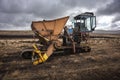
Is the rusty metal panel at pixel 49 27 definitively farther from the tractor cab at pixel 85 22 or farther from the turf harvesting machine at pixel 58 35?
the tractor cab at pixel 85 22

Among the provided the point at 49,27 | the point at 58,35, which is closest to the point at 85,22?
the point at 58,35

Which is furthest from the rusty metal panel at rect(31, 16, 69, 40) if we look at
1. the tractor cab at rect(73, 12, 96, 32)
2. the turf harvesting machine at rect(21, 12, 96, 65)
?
the tractor cab at rect(73, 12, 96, 32)

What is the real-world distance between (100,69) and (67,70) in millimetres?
1910

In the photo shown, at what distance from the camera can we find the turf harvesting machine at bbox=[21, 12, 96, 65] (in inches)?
387

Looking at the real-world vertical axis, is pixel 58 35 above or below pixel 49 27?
below

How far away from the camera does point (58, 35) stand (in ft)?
34.2

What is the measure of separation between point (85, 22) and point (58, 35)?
4759mm

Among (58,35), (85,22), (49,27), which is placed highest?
(85,22)

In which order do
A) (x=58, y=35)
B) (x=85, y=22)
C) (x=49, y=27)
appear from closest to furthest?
(x=49, y=27) < (x=58, y=35) < (x=85, y=22)

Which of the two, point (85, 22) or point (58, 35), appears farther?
point (85, 22)

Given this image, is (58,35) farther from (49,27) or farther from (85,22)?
(85,22)

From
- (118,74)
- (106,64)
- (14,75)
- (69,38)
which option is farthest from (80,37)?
(14,75)

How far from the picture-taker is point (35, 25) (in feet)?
32.2

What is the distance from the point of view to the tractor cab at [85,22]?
1377 centimetres
